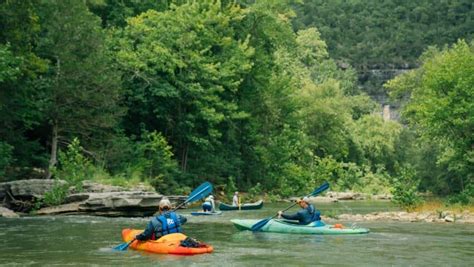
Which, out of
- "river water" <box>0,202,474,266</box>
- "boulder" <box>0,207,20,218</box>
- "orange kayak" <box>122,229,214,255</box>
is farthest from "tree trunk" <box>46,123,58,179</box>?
"orange kayak" <box>122,229,214,255</box>

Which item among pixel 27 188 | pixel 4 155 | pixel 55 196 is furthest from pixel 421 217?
pixel 4 155

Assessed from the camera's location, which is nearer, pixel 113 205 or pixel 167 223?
pixel 167 223

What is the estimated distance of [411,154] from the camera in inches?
2393

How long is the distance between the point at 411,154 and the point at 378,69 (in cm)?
4322

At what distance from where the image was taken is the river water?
15883 millimetres

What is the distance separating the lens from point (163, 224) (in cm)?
1709

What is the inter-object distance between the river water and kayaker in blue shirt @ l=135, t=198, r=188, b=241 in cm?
45

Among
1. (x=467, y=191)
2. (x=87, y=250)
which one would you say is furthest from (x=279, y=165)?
(x=87, y=250)

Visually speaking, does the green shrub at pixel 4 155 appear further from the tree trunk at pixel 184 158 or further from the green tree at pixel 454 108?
the green tree at pixel 454 108

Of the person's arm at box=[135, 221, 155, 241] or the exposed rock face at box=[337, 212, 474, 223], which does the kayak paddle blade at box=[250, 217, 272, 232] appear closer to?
the person's arm at box=[135, 221, 155, 241]

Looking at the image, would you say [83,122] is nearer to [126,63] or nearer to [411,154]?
[126,63]

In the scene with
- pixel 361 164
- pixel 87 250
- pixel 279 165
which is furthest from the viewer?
pixel 361 164

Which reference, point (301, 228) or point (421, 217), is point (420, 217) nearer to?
point (421, 217)

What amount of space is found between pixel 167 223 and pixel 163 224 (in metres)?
0.09
